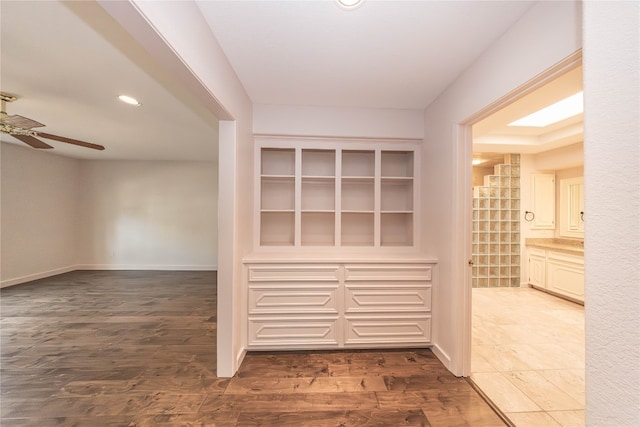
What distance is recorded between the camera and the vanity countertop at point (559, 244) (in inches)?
153

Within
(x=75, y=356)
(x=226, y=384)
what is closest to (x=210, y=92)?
(x=226, y=384)

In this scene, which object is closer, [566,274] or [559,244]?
[566,274]

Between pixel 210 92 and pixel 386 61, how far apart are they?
4.27 ft

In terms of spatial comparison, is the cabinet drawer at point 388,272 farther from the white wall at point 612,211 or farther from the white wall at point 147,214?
the white wall at point 147,214

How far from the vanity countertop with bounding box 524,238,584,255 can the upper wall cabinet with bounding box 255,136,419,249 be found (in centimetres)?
308

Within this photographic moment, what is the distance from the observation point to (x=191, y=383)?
6.41 feet

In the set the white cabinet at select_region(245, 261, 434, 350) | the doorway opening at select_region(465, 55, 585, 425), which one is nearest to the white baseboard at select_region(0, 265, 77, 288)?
the white cabinet at select_region(245, 261, 434, 350)

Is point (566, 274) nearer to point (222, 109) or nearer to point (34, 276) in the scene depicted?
point (222, 109)

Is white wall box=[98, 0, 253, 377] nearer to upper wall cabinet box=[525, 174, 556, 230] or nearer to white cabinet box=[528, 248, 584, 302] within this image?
white cabinet box=[528, 248, 584, 302]

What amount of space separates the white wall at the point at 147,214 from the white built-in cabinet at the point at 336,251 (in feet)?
11.4

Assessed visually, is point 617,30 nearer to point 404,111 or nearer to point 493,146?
point 404,111

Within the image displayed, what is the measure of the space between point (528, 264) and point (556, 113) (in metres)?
2.82

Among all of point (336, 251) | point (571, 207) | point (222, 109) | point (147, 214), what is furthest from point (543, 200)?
point (147, 214)

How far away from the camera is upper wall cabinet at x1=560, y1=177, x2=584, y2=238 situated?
4.18 metres
